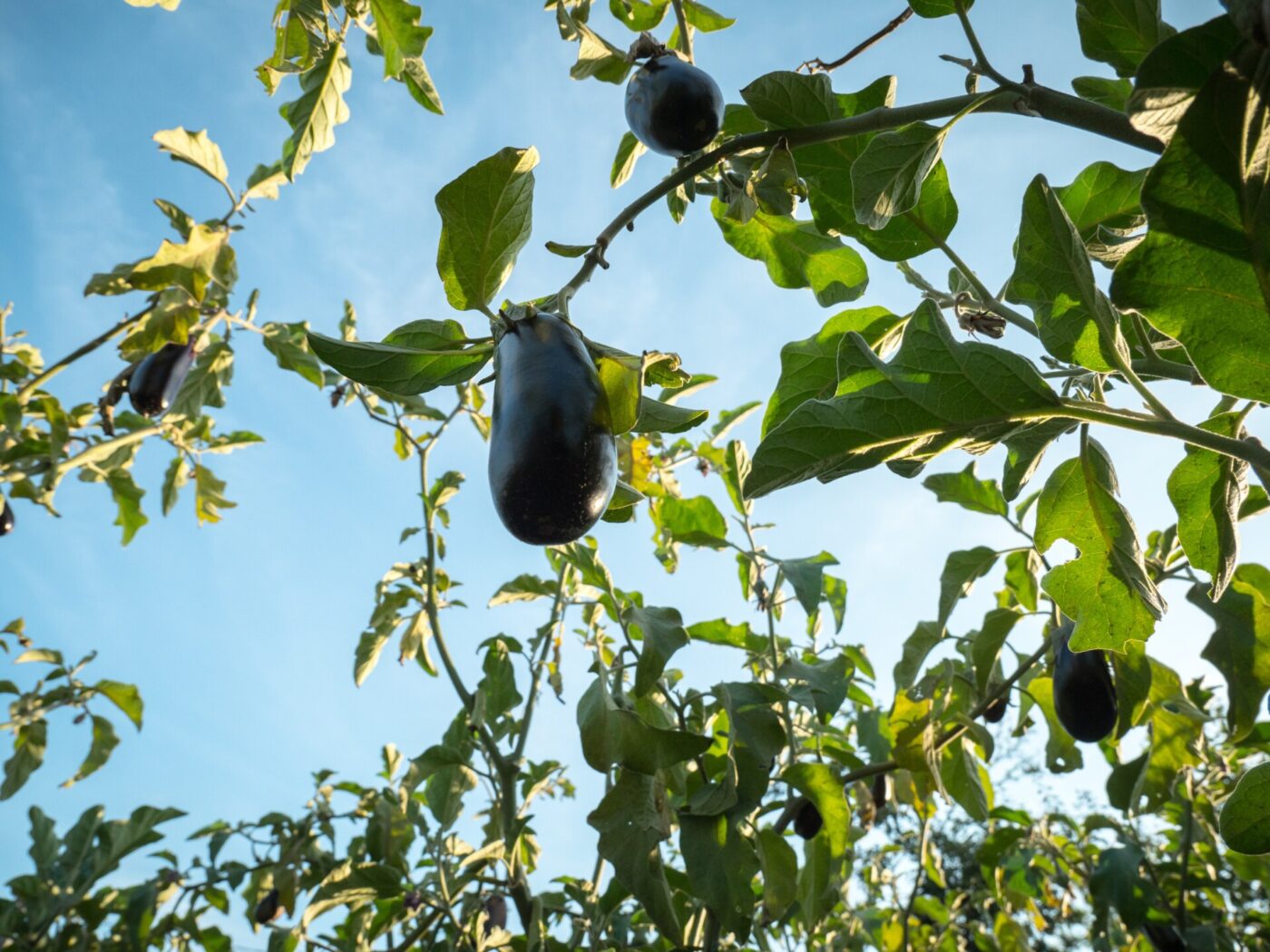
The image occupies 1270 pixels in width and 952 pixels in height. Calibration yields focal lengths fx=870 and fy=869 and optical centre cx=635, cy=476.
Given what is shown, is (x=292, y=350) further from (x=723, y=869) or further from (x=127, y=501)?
(x=723, y=869)

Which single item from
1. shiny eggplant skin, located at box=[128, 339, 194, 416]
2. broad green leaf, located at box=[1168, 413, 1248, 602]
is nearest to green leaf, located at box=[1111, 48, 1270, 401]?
broad green leaf, located at box=[1168, 413, 1248, 602]

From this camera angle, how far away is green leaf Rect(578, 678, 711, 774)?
128cm

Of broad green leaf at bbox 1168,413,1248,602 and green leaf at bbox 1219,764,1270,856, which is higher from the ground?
broad green leaf at bbox 1168,413,1248,602

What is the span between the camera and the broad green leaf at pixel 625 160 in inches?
56.1

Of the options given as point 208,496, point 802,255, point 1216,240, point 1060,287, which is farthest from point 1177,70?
point 208,496

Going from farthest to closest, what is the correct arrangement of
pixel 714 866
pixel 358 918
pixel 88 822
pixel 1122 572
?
pixel 88 822, pixel 358 918, pixel 714 866, pixel 1122 572

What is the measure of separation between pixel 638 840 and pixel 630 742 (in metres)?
0.20

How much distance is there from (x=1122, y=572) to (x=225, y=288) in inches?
95.9

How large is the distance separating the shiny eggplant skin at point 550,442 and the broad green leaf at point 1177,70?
0.47m

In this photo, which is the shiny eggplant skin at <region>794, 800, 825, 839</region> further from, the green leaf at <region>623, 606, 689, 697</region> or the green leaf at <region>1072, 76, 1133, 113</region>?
the green leaf at <region>1072, 76, 1133, 113</region>

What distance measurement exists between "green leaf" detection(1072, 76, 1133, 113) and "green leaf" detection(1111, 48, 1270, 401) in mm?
531

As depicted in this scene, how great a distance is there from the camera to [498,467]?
79cm

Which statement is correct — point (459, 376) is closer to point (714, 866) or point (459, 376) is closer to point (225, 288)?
point (714, 866)

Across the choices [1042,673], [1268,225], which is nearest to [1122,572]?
[1268,225]
